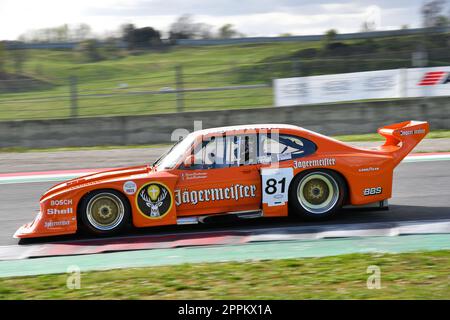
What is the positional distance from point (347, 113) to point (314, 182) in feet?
34.7

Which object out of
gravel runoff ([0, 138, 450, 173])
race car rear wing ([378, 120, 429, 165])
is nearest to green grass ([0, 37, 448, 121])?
gravel runoff ([0, 138, 450, 173])

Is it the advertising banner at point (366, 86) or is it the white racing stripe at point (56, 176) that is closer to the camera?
the white racing stripe at point (56, 176)

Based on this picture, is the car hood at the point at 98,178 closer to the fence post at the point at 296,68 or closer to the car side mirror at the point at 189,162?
the car side mirror at the point at 189,162

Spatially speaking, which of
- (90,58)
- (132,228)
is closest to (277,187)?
(132,228)

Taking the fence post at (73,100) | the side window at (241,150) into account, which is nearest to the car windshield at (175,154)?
the side window at (241,150)

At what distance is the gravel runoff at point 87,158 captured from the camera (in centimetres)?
1552

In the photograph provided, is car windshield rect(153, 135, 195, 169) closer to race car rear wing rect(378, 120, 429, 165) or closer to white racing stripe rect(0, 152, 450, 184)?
race car rear wing rect(378, 120, 429, 165)

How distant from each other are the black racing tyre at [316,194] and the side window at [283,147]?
276mm

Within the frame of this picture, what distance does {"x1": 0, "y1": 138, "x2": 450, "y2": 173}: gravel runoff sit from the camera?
15.5 meters

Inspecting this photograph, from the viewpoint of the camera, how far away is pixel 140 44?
108 feet

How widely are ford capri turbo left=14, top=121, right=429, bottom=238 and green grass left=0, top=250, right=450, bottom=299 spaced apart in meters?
1.76

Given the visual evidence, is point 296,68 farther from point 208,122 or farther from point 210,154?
point 210,154
